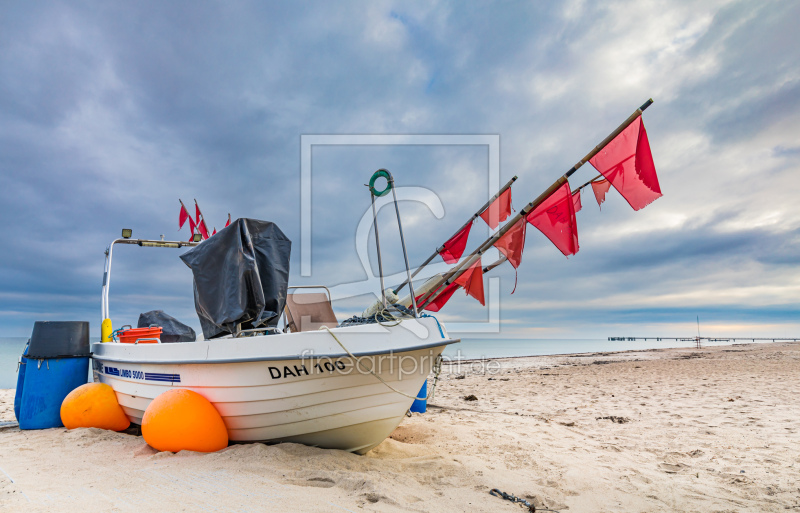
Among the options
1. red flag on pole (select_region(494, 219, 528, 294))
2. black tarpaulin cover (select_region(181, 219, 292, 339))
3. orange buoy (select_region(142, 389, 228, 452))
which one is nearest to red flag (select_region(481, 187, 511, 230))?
red flag on pole (select_region(494, 219, 528, 294))

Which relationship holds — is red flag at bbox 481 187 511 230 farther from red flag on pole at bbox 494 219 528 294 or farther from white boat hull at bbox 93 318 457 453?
white boat hull at bbox 93 318 457 453

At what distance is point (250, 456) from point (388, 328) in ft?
5.93

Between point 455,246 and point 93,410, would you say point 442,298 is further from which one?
point 93,410

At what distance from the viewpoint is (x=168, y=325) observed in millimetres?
8852

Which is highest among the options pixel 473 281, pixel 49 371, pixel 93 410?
pixel 473 281

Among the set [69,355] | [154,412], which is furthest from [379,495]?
[69,355]

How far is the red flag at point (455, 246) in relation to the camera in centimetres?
698

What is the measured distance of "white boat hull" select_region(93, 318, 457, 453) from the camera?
4.09 m

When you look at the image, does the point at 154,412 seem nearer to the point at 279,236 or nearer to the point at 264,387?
the point at 264,387

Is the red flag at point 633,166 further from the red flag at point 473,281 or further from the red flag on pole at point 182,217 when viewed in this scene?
the red flag on pole at point 182,217

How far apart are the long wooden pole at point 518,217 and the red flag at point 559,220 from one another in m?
0.13

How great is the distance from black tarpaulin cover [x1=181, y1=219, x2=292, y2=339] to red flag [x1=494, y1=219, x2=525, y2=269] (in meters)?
3.00

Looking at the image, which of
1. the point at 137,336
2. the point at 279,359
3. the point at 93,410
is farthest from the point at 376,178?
the point at 137,336

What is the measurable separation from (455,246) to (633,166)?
9.06 ft
